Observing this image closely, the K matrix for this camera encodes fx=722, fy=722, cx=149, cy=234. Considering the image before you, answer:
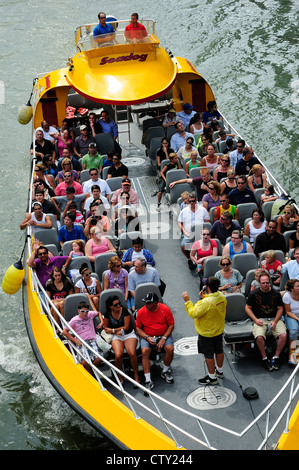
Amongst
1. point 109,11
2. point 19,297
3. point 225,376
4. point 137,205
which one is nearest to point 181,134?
point 137,205

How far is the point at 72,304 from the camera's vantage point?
33.0ft

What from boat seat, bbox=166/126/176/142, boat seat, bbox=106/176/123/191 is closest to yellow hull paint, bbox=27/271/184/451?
boat seat, bbox=106/176/123/191

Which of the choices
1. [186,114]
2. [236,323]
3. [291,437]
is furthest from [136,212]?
[291,437]

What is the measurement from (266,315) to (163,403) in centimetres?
185

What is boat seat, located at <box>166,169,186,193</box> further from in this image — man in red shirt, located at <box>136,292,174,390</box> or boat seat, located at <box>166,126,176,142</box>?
man in red shirt, located at <box>136,292,174,390</box>

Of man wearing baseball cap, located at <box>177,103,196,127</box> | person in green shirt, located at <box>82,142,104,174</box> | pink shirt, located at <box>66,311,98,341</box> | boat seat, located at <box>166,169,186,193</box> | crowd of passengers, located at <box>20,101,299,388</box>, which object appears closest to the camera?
pink shirt, located at <box>66,311,98,341</box>

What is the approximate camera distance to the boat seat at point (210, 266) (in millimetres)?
10852

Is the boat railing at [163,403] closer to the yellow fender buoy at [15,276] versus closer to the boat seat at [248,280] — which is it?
the yellow fender buoy at [15,276]

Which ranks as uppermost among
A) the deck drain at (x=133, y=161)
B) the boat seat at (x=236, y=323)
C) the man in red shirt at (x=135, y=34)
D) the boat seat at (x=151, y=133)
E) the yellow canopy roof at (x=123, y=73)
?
the man in red shirt at (x=135, y=34)

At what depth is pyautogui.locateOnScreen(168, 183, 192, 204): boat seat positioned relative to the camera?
532 inches

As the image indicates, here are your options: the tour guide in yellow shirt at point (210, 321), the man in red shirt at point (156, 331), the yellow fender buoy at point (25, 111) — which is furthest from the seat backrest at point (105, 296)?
the yellow fender buoy at point (25, 111)

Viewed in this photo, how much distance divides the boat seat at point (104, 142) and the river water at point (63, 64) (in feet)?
9.56

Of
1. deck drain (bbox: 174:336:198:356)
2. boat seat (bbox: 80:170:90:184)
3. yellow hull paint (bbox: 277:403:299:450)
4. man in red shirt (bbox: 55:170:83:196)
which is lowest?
deck drain (bbox: 174:336:198:356)

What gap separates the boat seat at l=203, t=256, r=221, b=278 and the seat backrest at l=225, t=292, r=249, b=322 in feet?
3.32
